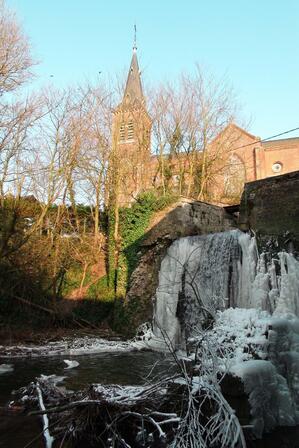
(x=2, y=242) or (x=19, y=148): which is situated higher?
(x=19, y=148)

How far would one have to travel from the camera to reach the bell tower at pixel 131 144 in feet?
62.9

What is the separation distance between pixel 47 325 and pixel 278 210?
931cm

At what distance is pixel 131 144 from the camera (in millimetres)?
20281

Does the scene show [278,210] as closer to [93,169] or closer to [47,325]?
[47,325]

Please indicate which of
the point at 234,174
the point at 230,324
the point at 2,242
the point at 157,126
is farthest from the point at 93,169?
the point at 230,324

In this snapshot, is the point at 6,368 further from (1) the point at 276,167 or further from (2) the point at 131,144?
(1) the point at 276,167

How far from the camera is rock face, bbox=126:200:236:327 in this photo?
47.5 ft

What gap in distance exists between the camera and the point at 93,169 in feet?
63.1

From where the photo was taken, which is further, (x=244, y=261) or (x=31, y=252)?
(x=31, y=252)

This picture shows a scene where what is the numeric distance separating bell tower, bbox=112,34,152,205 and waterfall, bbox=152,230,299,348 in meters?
6.14

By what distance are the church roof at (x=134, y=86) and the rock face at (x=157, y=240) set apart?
838cm

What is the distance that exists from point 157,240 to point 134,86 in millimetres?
11877

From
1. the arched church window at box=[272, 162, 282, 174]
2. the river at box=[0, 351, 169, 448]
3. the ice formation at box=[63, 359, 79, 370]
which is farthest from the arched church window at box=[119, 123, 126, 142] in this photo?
the arched church window at box=[272, 162, 282, 174]

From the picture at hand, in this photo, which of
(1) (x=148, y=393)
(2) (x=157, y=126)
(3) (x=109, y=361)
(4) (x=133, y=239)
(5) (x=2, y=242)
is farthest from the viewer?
(2) (x=157, y=126)
